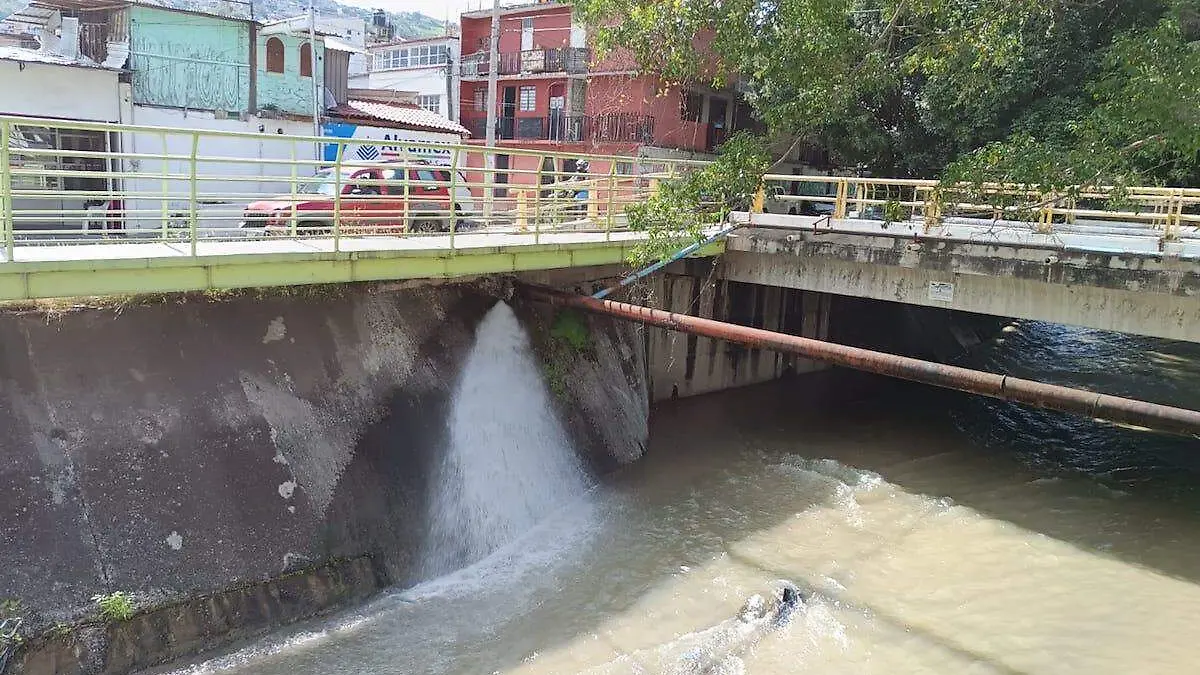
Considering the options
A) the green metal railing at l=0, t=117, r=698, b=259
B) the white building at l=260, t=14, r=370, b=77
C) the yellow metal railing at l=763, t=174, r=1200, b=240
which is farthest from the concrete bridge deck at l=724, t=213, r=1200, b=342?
the white building at l=260, t=14, r=370, b=77

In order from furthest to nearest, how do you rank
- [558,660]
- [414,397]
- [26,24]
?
[26,24] < [414,397] < [558,660]

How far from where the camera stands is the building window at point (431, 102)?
139 feet

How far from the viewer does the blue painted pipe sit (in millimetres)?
12816

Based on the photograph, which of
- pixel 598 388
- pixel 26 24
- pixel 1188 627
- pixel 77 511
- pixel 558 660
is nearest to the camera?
pixel 77 511

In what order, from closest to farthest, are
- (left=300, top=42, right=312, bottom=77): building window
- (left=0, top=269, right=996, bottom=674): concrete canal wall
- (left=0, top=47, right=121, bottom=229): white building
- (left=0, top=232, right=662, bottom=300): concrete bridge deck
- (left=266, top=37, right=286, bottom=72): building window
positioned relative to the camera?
(left=0, top=269, right=996, bottom=674): concrete canal wall < (left=0, top=232, right=662, bottom=300): concrete bridge deck < (left=0, top=47, right=121, bottom=229): white building < (left=266, top=37, right=286, bottom=72): building window < (left=300, top=42, right=312, bottom=77): building window

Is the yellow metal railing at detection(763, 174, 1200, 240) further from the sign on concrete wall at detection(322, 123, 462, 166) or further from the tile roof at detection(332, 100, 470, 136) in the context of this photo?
the tile roof at detection(332, 100, 470, 136)

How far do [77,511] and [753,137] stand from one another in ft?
28.7

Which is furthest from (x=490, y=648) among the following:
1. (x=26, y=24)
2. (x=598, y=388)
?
(x=26, y=24)

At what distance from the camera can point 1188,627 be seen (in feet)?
30.0

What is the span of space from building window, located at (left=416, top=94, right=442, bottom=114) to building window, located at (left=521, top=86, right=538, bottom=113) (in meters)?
7.80

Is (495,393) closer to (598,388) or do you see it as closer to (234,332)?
(598,388)

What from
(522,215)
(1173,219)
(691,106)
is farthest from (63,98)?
(1173,219)

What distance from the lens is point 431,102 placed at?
42875mm

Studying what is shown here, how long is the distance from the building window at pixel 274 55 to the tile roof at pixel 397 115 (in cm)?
248
